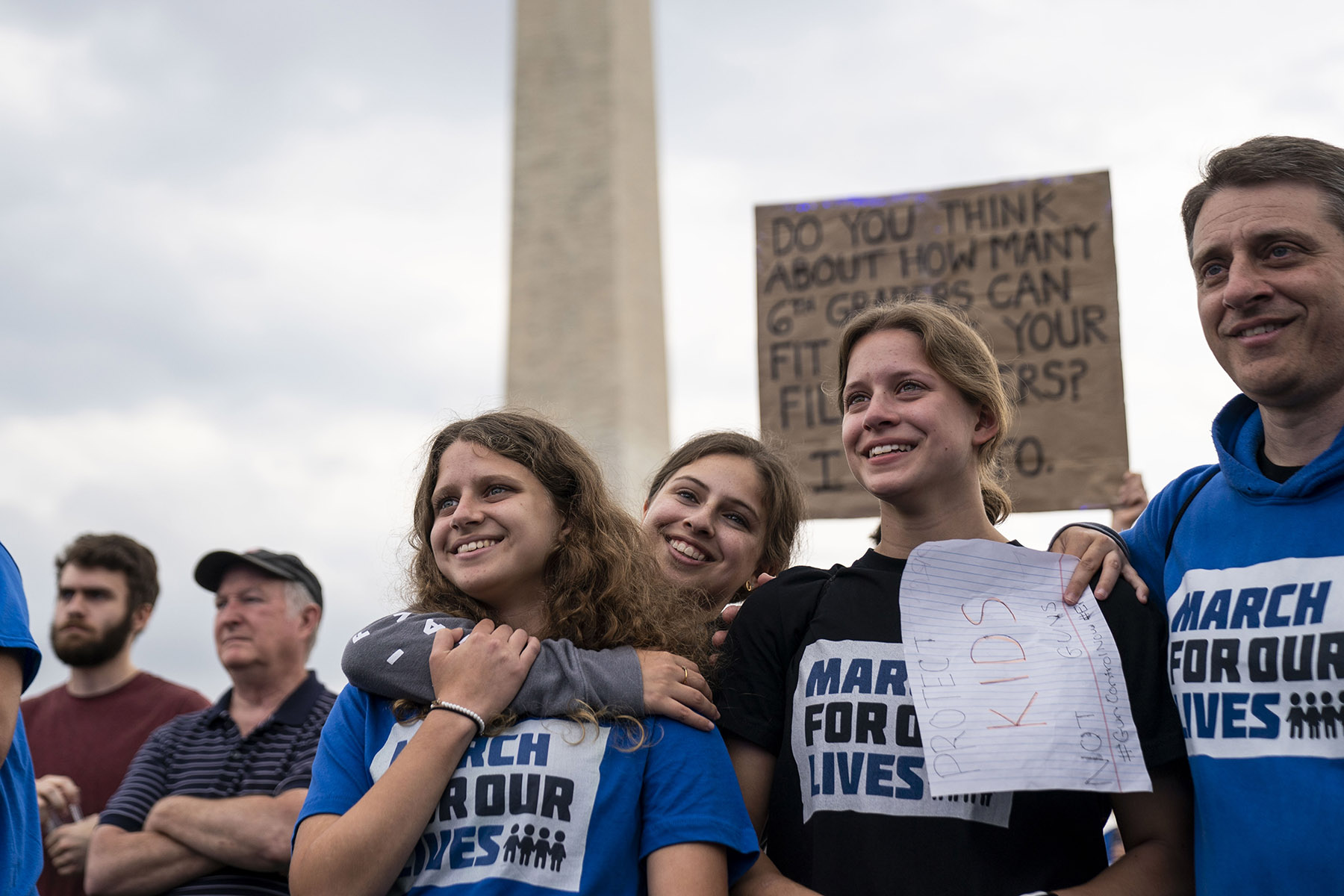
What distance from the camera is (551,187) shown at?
33.9 feet

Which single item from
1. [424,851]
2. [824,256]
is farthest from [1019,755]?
[824,256]

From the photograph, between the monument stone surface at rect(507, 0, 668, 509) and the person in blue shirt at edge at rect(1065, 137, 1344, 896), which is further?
the monument stone surface at rect(507, 0, 668, 509)

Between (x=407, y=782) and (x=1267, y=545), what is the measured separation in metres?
1.41

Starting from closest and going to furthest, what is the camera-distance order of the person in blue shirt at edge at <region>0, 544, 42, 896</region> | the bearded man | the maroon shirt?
the person in blue shirt at edge at <region>0, 544, 42, 896</region> → the bearded man → the maroon shirt

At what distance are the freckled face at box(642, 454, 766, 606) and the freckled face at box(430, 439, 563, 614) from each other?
49 cm

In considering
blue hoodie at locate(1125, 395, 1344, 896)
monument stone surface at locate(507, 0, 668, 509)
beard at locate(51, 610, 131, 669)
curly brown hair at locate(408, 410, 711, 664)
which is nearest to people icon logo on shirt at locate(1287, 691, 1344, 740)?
blue hoodie at locate(1125, 395, 1344, 896)

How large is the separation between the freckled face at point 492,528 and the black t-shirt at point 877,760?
42 centimetres

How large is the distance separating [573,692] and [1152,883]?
97 cm

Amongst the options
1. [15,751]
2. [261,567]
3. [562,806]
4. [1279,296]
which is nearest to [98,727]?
[261,567]

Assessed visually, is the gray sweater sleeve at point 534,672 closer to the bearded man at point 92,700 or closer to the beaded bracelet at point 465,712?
the beaded bracelet at point 465,712

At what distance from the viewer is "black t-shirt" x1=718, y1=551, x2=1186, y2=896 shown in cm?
200

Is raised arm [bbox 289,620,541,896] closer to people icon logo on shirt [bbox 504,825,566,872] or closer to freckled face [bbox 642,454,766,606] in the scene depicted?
people icon logo on shirt [bbox 504,825,566,872]

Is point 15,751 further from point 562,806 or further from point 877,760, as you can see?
point 877,760

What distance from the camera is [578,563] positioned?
7.74 ft
